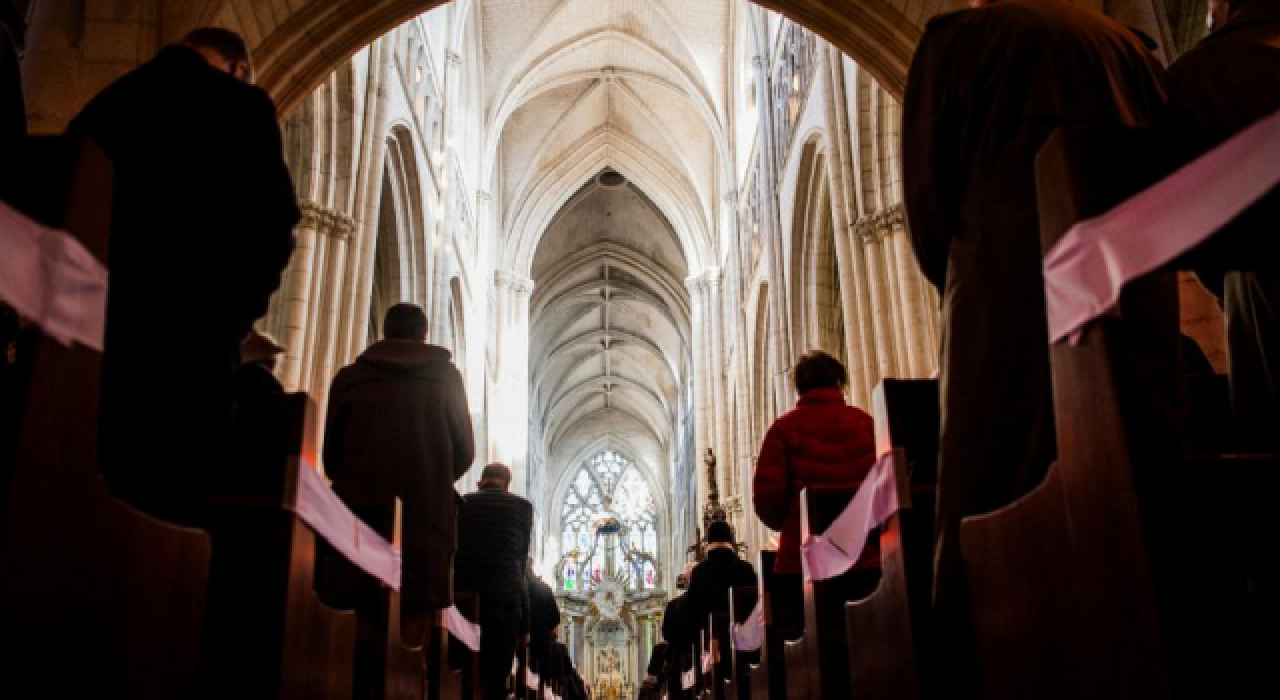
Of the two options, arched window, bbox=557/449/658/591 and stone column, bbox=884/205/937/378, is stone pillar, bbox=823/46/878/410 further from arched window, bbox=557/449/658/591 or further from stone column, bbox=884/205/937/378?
arched window, bbox=557/449/658/591

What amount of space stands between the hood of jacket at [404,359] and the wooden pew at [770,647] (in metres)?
1.33

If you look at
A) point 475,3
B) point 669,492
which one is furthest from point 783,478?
point 669,492

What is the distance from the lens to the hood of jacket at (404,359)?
3693 mm

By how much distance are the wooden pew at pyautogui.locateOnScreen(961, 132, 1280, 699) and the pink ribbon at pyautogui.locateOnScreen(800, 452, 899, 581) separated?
590mm

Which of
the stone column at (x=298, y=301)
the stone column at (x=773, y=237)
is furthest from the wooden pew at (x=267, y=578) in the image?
the stone column at (x=773, y=237)

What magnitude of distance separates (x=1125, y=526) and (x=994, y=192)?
74 centimetres

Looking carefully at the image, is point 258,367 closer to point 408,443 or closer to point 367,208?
point 408,443

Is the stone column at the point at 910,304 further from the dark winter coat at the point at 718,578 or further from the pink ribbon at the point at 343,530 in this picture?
the pink ribbon at the point at 343,530

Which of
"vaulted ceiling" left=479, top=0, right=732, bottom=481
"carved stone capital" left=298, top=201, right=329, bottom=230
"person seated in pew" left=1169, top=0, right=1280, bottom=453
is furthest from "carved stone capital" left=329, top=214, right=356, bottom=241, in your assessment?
"vaulted ceiling" left=479, top=0, right=732, bottom=481

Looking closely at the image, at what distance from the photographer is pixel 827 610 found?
9.97ft

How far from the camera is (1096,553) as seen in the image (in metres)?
1.49

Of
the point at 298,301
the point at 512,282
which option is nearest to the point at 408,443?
the point at 298,301

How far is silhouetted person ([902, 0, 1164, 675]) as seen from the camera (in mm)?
1853

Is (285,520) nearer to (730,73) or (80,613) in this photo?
(80,613)
